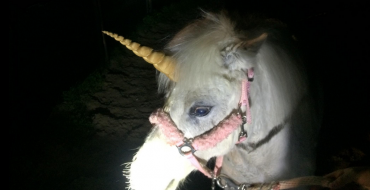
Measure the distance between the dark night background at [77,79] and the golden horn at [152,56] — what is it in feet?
4.79

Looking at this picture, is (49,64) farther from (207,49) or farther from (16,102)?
(207,49)

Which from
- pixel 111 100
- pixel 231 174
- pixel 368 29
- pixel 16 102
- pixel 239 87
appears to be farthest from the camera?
pixel 111 100

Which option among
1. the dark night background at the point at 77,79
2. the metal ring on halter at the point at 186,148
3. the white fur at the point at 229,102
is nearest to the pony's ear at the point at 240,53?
the white fur at the point at 229,102

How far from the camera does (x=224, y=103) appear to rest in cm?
154

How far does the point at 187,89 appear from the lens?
5.12 ft

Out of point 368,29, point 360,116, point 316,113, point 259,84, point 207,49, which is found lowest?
point 360,116

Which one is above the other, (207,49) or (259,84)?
(207,49)

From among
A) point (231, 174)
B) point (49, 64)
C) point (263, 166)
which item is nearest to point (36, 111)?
point (49, 64)

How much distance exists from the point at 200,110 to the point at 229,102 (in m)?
0.18

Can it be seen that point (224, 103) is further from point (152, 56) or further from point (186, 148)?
point (152, 56)

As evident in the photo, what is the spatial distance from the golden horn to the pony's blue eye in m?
0.26

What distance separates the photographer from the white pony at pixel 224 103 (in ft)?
5.02

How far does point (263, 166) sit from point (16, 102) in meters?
3.84

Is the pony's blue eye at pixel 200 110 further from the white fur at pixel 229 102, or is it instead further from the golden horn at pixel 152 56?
the golden horn at pixel 152 56
